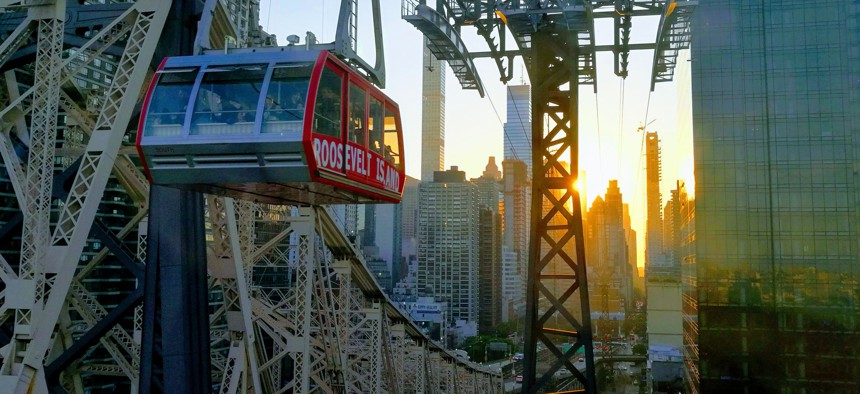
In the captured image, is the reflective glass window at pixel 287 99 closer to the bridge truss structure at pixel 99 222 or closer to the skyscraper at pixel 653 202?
the bridge truss structure at pixel 99 222

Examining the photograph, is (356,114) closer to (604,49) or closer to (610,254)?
(604,49)

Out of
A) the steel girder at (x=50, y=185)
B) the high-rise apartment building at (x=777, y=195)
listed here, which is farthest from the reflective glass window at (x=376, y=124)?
the high-rise apartment building at (x=777, y=195)

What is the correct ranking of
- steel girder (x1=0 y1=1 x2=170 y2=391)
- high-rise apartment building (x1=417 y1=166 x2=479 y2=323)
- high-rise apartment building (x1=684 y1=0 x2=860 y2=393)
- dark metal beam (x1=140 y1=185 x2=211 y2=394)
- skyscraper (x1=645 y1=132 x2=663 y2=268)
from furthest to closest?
skyscraper (x1=645 y1=132 x2=663 y2=268)
high-rise apartment building (x1=417 y1=166 x2=479 y2=323)
high-rise apartment building (x1=684 y1=0 x2=860 y2=393)
dark metal beam (x1=140 y1=185 x2=211 y2=394)
steel girder (x1=0 y1=1 x2=170 y2=391)

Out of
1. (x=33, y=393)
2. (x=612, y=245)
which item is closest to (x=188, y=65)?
(x=33, y=393)

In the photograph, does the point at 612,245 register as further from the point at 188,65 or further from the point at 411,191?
the point at 188,65

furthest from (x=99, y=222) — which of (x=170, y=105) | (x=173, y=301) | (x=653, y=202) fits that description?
(x=653, y=202)

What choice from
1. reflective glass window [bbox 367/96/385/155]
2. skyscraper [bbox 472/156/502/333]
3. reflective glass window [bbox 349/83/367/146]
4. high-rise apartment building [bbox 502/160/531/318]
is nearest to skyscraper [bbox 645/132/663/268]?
high-rise apartment building [bbox 502/160/531/318]

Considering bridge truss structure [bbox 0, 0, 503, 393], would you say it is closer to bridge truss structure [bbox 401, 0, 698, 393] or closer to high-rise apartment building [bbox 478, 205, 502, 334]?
bridge truss structure [bbox 401, 0, 698, 393]
